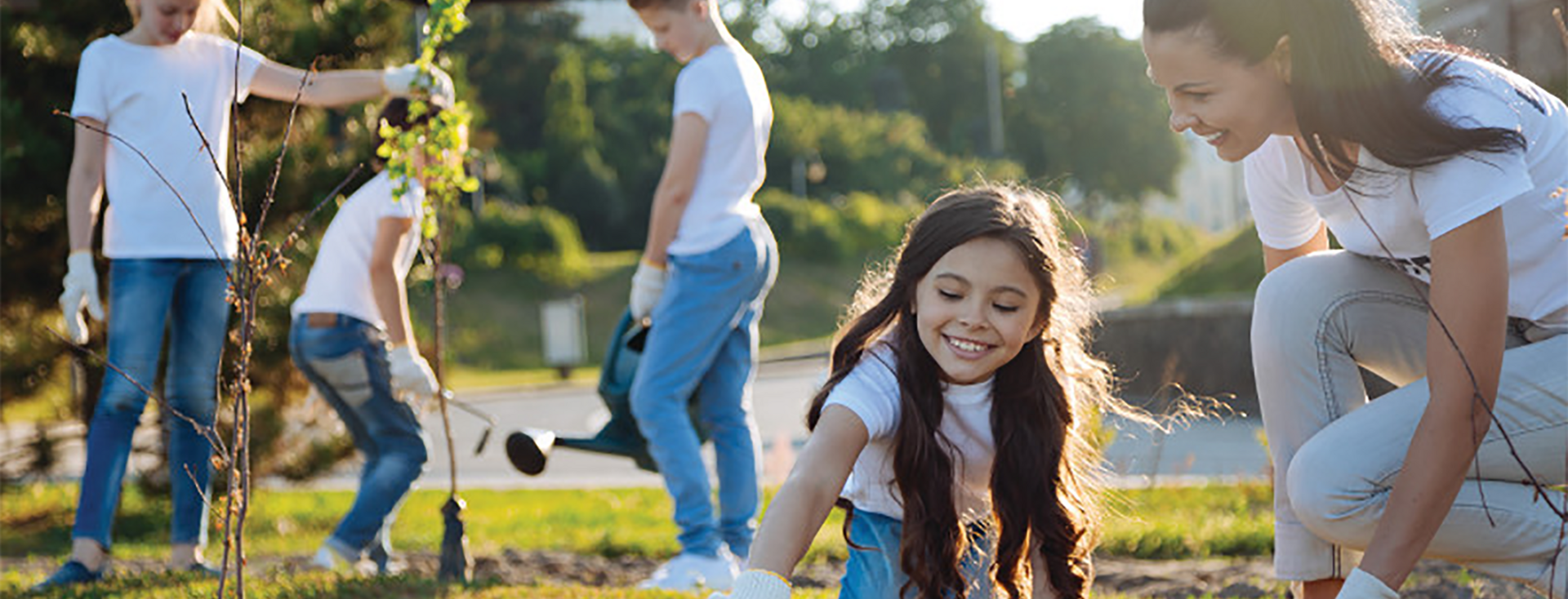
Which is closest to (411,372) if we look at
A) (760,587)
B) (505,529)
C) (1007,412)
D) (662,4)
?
(662,4)

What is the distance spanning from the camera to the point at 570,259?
26.6m

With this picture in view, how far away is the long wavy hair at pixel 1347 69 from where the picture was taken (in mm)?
2363

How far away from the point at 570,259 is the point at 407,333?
22.4m

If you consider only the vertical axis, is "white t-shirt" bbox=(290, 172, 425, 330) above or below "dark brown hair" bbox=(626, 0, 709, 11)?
below

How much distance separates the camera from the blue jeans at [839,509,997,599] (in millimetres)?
2861

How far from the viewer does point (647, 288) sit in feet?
14.2

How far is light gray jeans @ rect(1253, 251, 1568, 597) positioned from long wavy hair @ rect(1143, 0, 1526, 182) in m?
0.43

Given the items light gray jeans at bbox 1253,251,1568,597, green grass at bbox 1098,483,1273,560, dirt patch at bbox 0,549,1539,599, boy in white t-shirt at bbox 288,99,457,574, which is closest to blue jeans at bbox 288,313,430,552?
boy in white t-shirt at bbox 288,99,457,574

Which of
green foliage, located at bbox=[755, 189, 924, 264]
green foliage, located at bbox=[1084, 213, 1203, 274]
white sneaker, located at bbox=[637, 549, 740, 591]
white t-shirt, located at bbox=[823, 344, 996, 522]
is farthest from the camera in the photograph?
green foliage, located at bbox=[1084, 213, 1203, 274]

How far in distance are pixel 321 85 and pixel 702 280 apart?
117 centimetres

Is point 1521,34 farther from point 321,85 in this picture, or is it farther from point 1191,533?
point 321,85

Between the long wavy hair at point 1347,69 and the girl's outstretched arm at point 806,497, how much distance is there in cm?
83

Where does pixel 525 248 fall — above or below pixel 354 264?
below

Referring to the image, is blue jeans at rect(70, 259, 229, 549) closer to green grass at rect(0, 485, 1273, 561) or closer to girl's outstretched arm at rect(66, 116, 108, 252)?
girl's outstretched arm at rect(66, 116, 108, 252)
